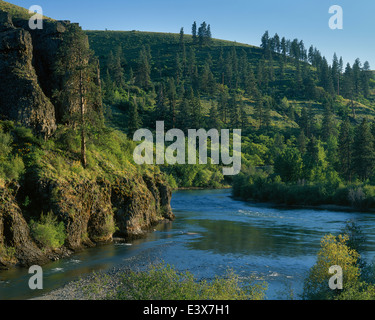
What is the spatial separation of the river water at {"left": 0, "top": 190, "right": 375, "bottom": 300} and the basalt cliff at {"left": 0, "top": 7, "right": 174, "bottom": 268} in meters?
1.52

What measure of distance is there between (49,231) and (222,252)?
1381cm

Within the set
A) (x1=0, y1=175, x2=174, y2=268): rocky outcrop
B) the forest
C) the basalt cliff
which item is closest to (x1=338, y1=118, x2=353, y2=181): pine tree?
the forest

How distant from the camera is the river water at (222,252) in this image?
20.5 meters

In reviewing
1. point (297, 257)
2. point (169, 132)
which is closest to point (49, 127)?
point (297, 257)

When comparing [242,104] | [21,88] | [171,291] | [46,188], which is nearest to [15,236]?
[46,188]

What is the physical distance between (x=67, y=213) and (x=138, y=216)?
402 inches

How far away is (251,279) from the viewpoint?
21.6 meters

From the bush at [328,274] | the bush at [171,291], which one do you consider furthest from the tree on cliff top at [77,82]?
the bush at [328,274]

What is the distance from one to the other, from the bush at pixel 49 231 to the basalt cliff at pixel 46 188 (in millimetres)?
308

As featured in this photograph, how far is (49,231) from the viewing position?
23.9 m

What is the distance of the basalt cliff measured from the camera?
73.8ft

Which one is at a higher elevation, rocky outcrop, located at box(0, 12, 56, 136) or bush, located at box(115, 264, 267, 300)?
rocky outcrop, located at box(0, 12, 56, 136)

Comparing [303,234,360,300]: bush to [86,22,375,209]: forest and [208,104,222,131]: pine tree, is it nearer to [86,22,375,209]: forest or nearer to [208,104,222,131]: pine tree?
[86,22,375,209]: forest
